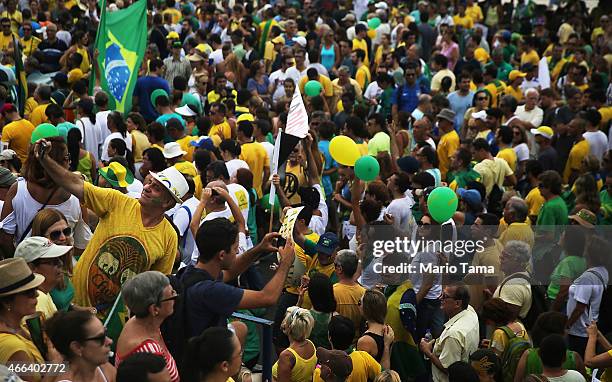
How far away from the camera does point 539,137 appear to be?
12602mm

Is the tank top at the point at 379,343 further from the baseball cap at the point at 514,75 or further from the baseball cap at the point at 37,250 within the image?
the baseball cap at the point at 514,75

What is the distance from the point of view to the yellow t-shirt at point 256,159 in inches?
426

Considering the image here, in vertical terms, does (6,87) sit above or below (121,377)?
below

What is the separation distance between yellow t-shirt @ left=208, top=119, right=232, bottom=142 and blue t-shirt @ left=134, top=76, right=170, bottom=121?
2142 millimetres

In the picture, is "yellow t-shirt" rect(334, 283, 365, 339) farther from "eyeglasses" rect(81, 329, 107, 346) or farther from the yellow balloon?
"eyeglasses" rect(81, 329, 107, 346)

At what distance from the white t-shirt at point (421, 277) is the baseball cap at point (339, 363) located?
213 cm

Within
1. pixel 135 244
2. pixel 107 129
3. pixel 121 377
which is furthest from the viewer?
pixel 107 129

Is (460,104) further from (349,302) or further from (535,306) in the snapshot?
(349,302)

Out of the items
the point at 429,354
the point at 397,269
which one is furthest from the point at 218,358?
the point at 397,269

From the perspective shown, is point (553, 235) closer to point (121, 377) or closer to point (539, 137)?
point (539, 137)

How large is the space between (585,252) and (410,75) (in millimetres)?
6879

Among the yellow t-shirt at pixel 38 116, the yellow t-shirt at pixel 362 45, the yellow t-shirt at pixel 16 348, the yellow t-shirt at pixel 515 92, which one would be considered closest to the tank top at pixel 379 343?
the yellow t-shirt at pixel 16 348

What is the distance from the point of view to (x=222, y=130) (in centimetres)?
1177

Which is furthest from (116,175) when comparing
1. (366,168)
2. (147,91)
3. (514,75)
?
(514,75)
